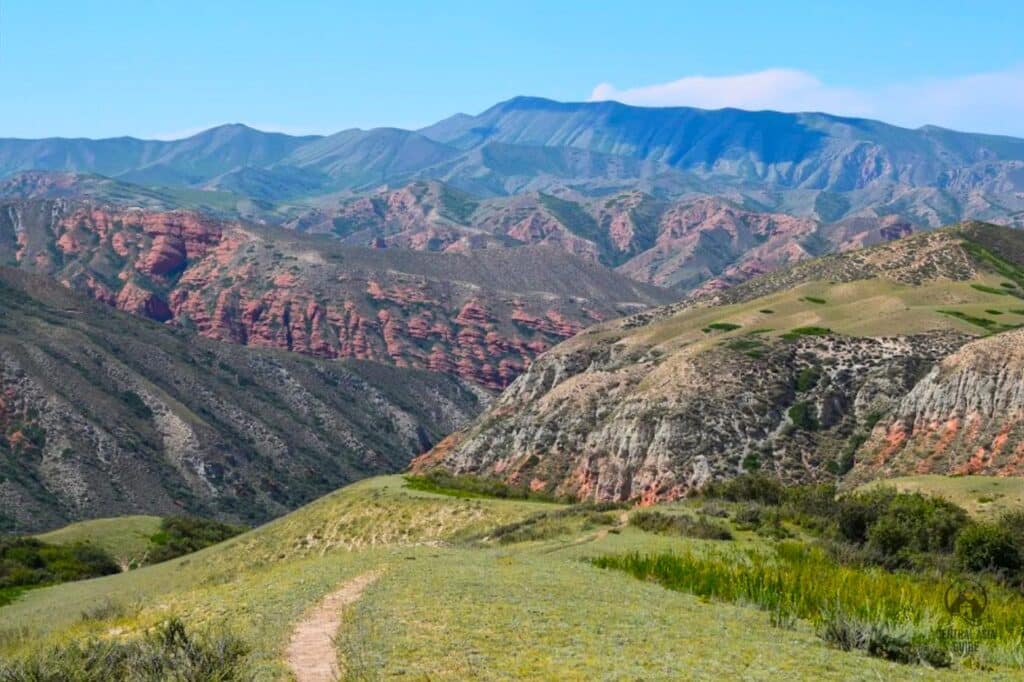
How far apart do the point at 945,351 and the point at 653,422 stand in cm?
2447

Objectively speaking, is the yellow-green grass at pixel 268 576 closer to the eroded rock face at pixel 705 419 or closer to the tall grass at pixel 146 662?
the tall grass at pixel 146 662

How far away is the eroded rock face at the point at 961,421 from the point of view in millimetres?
65375

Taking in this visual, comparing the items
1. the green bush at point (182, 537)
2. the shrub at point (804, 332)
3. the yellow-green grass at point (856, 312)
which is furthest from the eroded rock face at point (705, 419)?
the green bush at point (182, 537)

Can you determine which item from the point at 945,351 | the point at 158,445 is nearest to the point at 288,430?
the point at 158,445

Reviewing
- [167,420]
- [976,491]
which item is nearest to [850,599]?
[976,491]

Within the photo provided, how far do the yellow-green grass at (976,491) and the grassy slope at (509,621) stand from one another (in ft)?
39.2

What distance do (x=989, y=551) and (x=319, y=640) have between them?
80.2 ft

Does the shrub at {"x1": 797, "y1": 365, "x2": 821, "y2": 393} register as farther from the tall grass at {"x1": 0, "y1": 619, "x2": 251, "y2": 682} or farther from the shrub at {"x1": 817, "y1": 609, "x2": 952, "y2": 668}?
the tall grass at {"x1": 0, "y1": 619, "x2": 251, "y2": 682}

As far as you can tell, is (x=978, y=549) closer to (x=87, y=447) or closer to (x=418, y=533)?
(x=418, y=533)

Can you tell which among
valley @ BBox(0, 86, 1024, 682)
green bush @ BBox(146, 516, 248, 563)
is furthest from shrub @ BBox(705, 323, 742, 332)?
green bush @ BBox(146, 516, 248, 563)

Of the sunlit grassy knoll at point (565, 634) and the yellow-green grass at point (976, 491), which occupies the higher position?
the sunlit grassy knoll at point (565, 634)

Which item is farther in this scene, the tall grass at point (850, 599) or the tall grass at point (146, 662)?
the tall grass at point (850, 599)

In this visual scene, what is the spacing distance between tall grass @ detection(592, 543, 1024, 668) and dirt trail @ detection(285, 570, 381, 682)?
913 centimetres

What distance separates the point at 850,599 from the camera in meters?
24.3
